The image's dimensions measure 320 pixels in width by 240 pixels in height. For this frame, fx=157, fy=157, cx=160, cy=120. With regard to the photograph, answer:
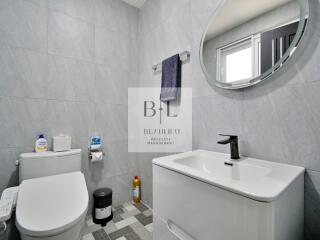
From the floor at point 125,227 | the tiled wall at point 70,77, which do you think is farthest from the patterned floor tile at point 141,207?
the tiled wall at point 70,77

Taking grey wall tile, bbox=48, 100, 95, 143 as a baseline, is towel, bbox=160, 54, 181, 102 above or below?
above

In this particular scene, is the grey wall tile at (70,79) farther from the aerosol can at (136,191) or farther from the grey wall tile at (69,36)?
the aerosol can at (136,191)

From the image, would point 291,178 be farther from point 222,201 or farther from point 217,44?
point 217,44

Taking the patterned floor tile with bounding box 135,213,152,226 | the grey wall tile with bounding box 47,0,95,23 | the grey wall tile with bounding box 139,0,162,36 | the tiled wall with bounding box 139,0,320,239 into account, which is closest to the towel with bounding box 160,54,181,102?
the tiled wall with bounding box 139,0,320,239

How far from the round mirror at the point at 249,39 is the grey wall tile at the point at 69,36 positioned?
1.10m

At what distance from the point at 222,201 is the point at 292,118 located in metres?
0.54

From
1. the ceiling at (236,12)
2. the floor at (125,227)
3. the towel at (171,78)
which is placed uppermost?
the ceiling at (236,12)

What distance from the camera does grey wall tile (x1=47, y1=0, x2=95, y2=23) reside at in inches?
53.7

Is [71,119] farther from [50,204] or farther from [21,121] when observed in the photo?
[50,204]

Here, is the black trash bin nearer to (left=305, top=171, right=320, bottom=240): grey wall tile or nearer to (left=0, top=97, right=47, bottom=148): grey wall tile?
(left=0, top=97, right=47, bottom=148): grey wall tile

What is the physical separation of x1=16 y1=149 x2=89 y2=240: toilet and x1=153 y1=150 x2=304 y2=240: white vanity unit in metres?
0.45

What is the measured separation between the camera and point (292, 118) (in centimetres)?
75

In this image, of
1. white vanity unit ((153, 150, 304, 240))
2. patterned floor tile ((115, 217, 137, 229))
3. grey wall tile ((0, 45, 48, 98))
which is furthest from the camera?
patterned floor tile ((115, 217, 137, 229))

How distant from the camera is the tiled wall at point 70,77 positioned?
119cm
